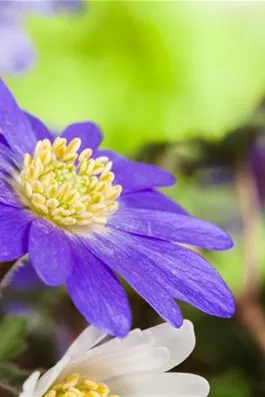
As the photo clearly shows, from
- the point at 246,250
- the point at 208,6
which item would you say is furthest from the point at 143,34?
the point at 246,250

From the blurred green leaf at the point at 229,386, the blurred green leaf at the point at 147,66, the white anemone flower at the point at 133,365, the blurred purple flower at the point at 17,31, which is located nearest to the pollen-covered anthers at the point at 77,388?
the white anemone flower at the point at 133,365

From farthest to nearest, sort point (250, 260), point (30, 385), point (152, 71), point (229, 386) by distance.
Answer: point (152, 71), point (250, 260), point (229, 386), point (30, 385)

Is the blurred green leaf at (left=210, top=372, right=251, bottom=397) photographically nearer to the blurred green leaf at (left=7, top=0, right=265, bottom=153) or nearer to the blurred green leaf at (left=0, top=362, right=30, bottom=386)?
the blurred green leaf at (left=0, top=362, right=30, bottom=386)

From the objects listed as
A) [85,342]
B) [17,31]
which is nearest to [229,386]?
[85,342]

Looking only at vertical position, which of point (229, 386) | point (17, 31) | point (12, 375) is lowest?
point (229, 386)

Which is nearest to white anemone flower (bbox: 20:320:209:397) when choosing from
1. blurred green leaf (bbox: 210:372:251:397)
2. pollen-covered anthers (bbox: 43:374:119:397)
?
pollen-covered anthers (bbox: 43:374:119:397)

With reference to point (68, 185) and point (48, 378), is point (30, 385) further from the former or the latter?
point (68, 185)
